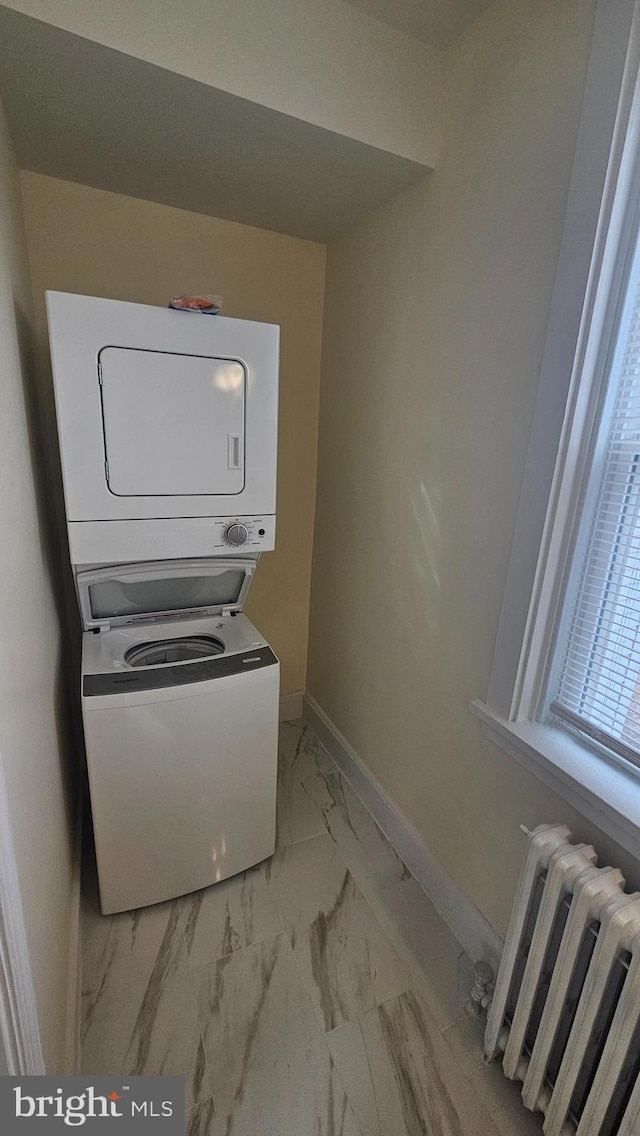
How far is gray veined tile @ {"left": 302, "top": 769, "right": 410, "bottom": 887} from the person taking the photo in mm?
1608

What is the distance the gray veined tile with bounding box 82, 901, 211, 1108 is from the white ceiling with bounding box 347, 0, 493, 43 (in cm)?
240

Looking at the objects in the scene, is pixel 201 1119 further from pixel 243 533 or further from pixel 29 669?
pixel 243 533

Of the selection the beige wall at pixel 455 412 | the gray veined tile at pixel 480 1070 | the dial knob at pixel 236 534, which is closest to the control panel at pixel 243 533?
the dial knob at pixel 236 534

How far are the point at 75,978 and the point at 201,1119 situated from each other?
43 cm

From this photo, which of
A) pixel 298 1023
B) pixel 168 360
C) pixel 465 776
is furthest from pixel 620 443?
pixel 298 1023

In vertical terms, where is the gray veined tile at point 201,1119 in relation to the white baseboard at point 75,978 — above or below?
below

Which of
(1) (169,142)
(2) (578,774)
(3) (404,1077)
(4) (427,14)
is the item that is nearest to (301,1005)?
(3) (404,1077)

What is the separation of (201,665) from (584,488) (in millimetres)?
1048

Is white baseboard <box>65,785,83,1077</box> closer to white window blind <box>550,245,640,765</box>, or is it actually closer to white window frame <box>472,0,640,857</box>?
white window frame <box>472,0,640,857</box>

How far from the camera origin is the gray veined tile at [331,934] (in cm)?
126

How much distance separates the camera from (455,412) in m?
1.29

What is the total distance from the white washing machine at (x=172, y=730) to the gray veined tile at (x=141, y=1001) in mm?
68

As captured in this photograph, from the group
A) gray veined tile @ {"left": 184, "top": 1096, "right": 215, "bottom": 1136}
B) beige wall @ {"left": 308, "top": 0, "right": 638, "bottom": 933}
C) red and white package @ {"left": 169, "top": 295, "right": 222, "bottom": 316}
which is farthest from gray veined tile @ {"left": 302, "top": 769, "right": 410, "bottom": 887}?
red and white package @ {"left": 169, "top": 295, "right": 222, "bottom": 316}

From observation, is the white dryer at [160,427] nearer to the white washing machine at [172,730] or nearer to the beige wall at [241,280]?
the white washing machine at [172,730]
